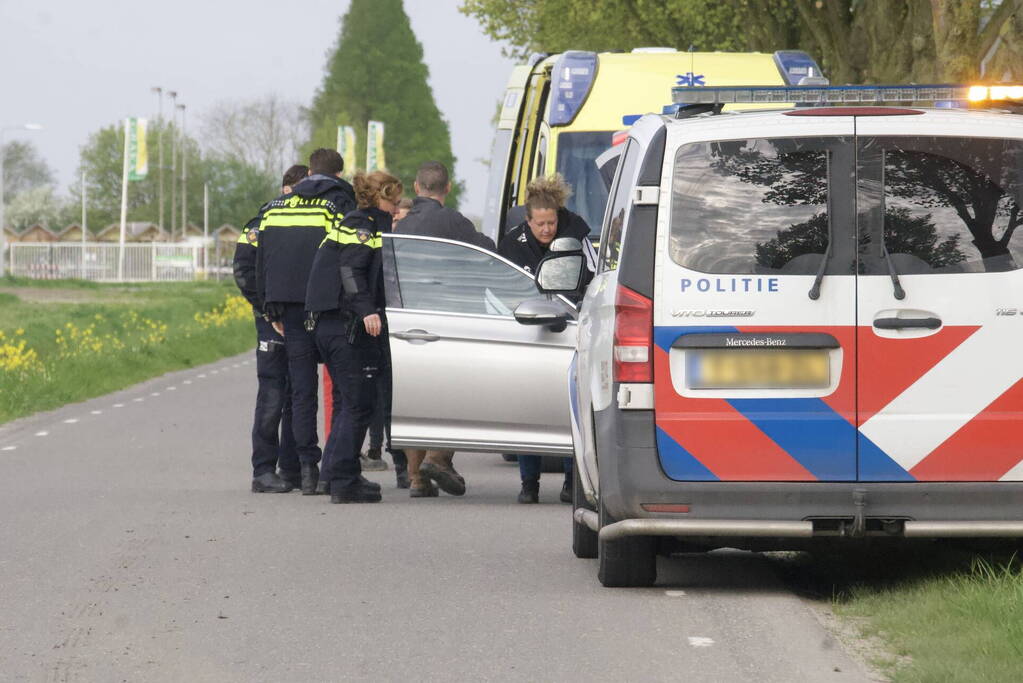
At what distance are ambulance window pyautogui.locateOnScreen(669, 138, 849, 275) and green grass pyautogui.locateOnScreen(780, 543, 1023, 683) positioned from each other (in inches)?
Answer: 51.1

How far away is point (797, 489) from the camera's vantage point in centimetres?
733

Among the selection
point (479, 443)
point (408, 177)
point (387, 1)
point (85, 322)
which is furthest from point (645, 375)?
point (387, 1)

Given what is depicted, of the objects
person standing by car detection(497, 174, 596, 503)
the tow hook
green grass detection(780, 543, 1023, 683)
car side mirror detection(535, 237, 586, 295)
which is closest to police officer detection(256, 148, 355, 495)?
person standing by car detection(497, 174, 596, 503)

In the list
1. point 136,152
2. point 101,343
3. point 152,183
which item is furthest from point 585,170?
point 152,183

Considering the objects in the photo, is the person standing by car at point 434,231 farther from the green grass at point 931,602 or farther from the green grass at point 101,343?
the green grass at point 101,343

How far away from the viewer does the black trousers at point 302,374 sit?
1179 cm

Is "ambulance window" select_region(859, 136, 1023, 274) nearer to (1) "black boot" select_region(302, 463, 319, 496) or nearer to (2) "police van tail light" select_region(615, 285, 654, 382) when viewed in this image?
(2) "police van tail light" select_region(615, 285, 654, 382)

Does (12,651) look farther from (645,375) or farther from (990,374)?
(990,374)

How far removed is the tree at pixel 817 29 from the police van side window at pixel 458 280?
739 centimetres

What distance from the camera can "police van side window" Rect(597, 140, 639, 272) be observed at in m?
7.68

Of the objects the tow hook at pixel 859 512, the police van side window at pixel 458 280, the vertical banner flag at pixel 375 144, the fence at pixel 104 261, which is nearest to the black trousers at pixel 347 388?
the police van side window at pixel 458 280

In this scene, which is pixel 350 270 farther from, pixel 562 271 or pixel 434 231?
pixel 562 271

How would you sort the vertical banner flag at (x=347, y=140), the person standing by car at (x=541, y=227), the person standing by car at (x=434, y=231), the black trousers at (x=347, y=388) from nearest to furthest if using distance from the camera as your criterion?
the black trousers at (x=347, y=388) → the person standing by car at (x=434, y=231) → the person standing by car at (x=541, y=227) → the vertical banner flag at (x=347, y=140)

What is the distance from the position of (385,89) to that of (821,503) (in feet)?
412
